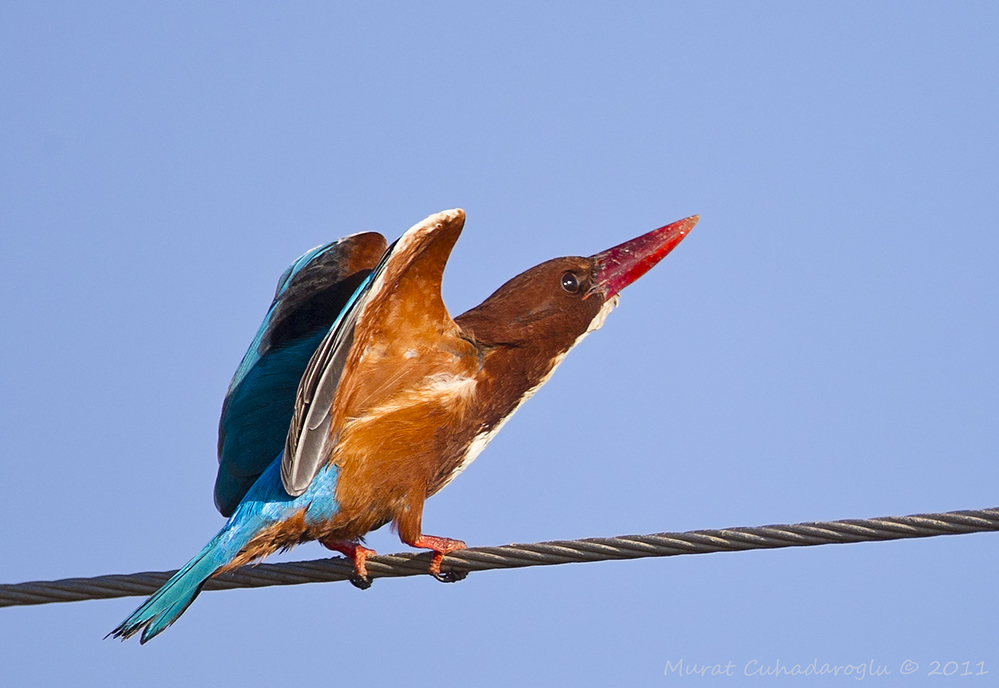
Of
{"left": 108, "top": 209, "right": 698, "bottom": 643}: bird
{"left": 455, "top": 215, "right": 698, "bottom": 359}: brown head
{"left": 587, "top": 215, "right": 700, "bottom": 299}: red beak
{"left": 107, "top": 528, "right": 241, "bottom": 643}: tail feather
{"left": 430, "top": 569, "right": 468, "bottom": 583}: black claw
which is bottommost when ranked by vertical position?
{"left": 107, "top": 528, "right": 241, "bottom": 643}: tail feather

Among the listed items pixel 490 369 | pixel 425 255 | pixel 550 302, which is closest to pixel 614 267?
pixel 550 302

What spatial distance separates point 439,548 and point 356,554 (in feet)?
1.01

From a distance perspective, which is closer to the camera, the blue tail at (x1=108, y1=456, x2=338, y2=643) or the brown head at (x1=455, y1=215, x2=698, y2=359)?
the blue tail at (x1=108, y1=456, x2=338, y2=643)

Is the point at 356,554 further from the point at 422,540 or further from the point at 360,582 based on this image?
the point at 422,540

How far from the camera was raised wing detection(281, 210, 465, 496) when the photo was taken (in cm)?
398

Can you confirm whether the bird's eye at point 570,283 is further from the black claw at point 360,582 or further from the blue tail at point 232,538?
the black claw at point 360,582

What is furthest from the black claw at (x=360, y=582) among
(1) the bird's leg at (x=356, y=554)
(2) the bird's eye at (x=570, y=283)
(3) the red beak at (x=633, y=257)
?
(3) the red beak at (x=633, y=257)

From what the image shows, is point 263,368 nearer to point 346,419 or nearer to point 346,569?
point 346,419

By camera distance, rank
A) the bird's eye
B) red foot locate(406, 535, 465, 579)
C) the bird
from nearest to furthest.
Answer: the bird
red foot locate(406, 535, 465, 579)
the bird's eye

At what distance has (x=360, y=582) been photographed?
4324mm

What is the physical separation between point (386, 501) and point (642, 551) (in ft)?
4.17

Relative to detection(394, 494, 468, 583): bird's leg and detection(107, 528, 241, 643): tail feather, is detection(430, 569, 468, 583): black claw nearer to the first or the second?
detection(394, 494, 468, 583): bird's leg

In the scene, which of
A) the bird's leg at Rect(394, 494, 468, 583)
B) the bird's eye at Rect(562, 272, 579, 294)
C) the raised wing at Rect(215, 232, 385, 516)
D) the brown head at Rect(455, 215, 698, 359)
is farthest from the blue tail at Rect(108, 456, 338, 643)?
the bird's eye at Rect(562, 272, 579, 294)

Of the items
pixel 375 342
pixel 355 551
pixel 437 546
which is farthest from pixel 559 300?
pixel 355 551
